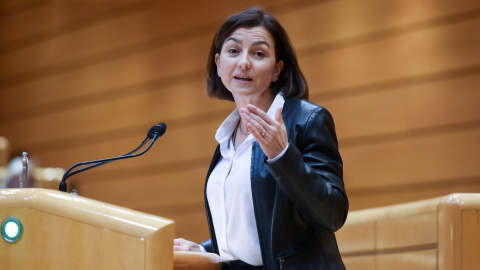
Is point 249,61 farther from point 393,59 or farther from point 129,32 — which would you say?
point 129,32

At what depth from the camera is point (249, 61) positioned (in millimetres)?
1647

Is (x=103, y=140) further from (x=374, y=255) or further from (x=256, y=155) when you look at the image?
(x=256, y=155)

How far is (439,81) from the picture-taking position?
3.21m

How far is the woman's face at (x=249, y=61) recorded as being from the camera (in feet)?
5.38

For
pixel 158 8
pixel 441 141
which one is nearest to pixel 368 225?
pixel 441 141

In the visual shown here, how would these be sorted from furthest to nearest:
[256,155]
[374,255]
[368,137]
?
[368,137] → [374,255] → [256,155]

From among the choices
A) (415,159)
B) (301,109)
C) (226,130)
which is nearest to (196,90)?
(415,159)

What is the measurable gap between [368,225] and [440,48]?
1.29 m

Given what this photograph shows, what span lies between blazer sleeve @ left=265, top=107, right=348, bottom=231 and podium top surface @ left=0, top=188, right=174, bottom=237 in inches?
11.7

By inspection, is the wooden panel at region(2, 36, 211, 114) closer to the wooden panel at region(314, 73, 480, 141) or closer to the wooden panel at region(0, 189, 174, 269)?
the wooden panel at region(314, 73, 480, 141)

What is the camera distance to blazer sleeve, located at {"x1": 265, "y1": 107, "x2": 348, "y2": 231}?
1288 mm

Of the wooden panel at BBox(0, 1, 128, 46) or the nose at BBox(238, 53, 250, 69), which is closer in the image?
the nose at BBox(238, 53, 250, 69)

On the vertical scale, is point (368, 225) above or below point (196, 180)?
below

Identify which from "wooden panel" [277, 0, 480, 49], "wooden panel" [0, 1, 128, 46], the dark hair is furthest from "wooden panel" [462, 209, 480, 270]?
"wooden panel" [0, 1, 128, 46]
